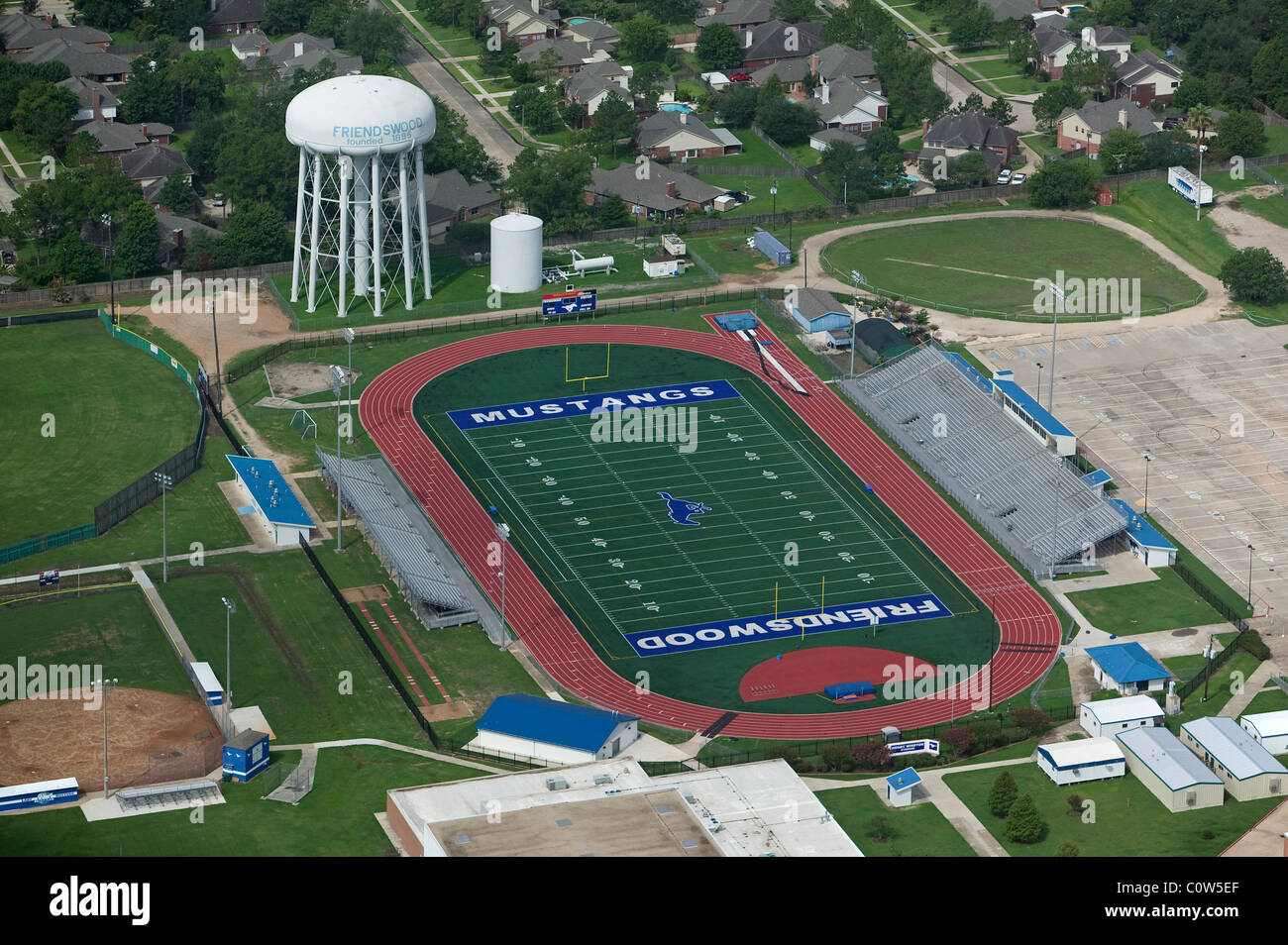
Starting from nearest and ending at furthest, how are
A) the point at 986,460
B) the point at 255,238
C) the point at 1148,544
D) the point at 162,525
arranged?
the point at 1148,544 → the point at 162,525 → the point at 986,460 → the point at 255,238

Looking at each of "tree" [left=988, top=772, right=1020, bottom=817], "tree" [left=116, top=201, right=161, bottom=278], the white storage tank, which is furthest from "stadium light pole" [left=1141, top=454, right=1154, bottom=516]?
"tree" [left=116, top=201, right=161, bottom=278]

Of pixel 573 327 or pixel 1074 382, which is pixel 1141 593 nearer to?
pixel 1074 382

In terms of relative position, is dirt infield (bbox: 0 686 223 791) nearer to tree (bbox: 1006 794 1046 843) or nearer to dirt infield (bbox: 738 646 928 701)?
dirt infield (bbox: 738 646 928 701)

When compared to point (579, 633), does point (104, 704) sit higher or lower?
higher

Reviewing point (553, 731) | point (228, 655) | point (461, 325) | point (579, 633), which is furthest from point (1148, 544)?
point (461, 325)

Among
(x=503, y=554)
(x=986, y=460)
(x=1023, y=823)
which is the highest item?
(x=1023, y=823)

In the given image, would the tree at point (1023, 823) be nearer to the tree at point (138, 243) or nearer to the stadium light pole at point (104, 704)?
the stadium light pole at point (104, 704)

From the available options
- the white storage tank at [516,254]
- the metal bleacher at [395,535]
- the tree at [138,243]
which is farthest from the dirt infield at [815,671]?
the tree at [138,243]

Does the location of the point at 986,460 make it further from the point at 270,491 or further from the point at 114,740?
the point at 114,740
